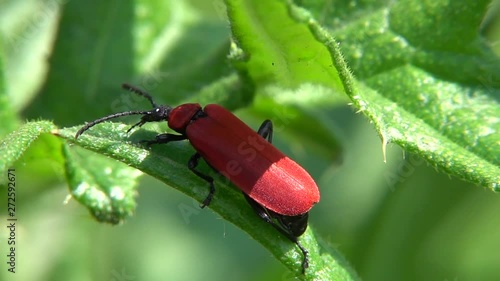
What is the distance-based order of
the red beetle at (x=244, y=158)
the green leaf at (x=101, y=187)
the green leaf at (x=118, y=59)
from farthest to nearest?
the green leaf at (x=118, y=59) < the red beetle at (x=244, y=158) < the green leaf at (x=101, y=187)

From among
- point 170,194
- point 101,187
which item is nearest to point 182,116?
point 101,187

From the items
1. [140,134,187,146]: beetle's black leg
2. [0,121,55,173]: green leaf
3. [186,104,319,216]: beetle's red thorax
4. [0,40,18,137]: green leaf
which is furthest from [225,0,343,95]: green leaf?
[0,40,18,137]: green leaf

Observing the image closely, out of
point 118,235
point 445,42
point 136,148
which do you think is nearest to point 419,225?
point 445,42

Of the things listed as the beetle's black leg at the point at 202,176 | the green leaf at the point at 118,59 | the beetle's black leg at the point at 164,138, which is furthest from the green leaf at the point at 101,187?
the green leaf at the point at 118,59

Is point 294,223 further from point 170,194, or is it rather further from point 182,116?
point 170,194

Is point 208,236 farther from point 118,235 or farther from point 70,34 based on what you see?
point 70,34

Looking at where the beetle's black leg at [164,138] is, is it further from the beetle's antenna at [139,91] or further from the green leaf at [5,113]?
the green leaf at [5,113]

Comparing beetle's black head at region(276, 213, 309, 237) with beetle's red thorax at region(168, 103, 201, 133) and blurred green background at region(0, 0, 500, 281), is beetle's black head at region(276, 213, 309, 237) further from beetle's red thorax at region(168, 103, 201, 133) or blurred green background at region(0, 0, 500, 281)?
blurred green background at region(0, 0, 500, 281)
